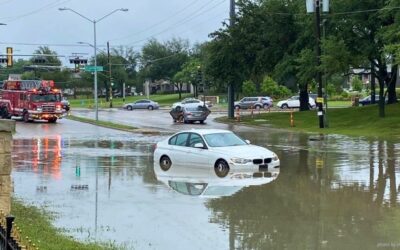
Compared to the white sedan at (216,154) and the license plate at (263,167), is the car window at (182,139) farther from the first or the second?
the license plate at (263,167)

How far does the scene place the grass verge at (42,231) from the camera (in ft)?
29.8

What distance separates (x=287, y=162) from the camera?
2291 centimetres

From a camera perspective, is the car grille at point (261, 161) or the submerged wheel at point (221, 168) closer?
the submerged wheel at point (221, 168)

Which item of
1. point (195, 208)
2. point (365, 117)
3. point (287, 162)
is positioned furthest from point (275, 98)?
point (195, 208)

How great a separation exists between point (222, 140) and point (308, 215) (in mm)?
8448

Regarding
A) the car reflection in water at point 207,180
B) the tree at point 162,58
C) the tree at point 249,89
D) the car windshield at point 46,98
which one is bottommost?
the car reflection in water at point 207,180

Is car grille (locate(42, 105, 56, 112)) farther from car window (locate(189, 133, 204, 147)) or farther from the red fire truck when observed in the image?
car window (locate(189, 133, 204, 147))

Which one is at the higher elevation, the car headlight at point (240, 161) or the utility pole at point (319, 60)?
the utility pole at point (319, 60)

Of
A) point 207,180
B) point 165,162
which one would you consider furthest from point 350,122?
point 207,180

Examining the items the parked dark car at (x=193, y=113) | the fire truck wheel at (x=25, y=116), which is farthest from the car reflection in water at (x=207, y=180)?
the fire truck wheel at (x=25, y=116)

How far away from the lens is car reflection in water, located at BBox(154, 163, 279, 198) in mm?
15461

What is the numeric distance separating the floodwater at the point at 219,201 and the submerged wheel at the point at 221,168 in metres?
0.41

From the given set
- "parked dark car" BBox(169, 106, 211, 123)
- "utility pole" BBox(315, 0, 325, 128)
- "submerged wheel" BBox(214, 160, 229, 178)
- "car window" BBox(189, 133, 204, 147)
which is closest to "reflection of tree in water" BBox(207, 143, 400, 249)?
"submerged wheel" BBox(214, 160, 229, 178)

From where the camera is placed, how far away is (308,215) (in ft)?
39.5
